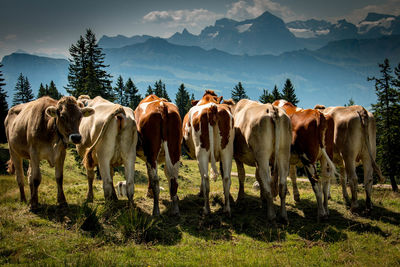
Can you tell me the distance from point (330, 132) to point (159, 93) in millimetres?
81299

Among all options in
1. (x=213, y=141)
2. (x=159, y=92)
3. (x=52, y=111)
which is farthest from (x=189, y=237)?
(x=159, y=92)

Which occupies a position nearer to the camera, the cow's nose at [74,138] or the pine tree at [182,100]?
the cow's nose at [74,138]

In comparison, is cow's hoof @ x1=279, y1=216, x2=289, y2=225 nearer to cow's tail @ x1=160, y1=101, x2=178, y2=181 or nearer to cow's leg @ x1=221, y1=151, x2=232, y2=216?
cow's leg @ x1=221, y1=151, x2=232, y2=216

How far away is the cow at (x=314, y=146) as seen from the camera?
8.63 meters

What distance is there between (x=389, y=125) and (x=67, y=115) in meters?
34.3

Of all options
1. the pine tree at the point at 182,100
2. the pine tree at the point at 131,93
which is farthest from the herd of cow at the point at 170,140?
the pine tree at the point at 182,100

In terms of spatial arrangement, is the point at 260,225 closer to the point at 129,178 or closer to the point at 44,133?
the point at 129,178

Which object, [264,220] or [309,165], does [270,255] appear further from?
[309,165]

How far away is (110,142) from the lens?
25.6ft

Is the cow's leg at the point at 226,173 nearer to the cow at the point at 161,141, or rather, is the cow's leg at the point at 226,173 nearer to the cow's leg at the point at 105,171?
the cow at the point at 161,141

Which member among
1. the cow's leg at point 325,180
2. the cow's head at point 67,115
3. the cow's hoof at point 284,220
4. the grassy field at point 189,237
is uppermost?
the cow's head at point 67,115

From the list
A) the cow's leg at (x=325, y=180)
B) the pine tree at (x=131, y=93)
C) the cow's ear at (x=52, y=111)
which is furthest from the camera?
the pine tree at (x=131, y=93)

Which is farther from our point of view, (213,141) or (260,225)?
(213,141)

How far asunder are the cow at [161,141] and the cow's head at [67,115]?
1.77 m
